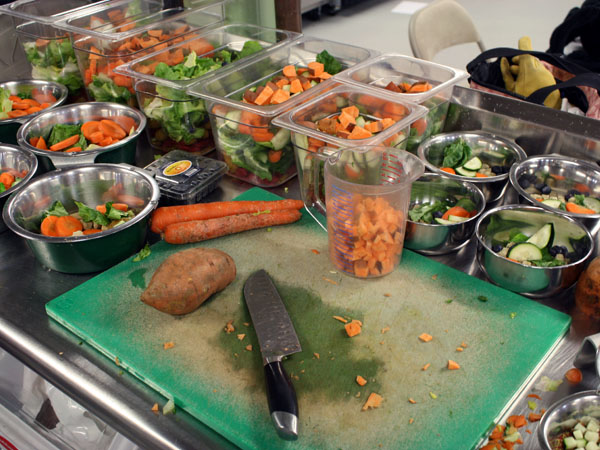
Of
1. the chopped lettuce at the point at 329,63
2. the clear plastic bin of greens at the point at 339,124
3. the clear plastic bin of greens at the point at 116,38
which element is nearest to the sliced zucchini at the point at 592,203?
the clear plastic bin of greens at the point at 339,124

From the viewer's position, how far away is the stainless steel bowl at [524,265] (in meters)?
1.24

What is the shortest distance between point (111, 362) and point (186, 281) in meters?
0.24

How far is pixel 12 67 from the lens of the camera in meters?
2.36

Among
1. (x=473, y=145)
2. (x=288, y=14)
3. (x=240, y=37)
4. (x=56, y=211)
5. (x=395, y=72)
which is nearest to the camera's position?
(x=56, y=211)

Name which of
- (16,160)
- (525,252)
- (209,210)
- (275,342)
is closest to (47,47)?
(16,160)

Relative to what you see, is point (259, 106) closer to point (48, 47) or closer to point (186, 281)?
point (186, 281)

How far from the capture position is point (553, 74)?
2.31m

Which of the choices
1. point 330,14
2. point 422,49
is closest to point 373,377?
point 422,49

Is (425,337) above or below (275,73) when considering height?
below

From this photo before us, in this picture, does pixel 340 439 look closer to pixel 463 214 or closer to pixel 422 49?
pixel 463 214

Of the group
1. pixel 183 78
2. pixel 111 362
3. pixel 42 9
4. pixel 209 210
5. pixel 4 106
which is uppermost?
pixel 42 9

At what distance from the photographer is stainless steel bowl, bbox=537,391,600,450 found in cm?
96

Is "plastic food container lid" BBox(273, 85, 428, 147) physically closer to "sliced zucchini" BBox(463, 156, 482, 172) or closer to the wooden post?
"sliced zucchini" BBox(463, 156, 482, 172)

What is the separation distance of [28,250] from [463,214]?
3.95 ft
